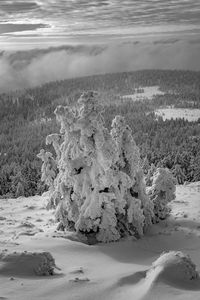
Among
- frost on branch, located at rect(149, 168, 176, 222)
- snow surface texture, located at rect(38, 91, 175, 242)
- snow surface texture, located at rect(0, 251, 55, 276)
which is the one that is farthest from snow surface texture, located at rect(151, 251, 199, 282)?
frost on branch, located at rect(149, 168, 176, 222)

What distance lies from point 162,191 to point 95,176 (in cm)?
909

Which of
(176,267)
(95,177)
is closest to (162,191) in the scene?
(95,177)

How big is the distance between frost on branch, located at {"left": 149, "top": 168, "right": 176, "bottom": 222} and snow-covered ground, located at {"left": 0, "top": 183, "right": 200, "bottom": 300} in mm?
1041

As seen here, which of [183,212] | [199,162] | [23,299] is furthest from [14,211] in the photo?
[199,162]

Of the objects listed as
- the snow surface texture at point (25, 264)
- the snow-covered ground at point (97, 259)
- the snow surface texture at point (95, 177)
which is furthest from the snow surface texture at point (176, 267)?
the snow surface texture at point (95, 177)

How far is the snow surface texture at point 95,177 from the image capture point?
2780 cm

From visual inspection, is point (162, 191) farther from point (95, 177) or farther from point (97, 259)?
point (97, 259)

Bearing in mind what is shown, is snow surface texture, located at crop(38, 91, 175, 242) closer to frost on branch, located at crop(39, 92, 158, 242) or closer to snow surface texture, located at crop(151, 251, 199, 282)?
frost on branch, located at crop(39, 92, 158, 242)

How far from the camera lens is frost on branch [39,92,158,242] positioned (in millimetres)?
27781

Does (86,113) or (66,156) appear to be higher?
(86,113)

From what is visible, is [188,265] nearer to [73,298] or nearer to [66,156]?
[73,298]

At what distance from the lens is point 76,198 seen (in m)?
30.1

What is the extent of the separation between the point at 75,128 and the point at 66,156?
221cm

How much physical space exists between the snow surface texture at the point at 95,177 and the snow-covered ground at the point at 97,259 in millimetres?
1679
